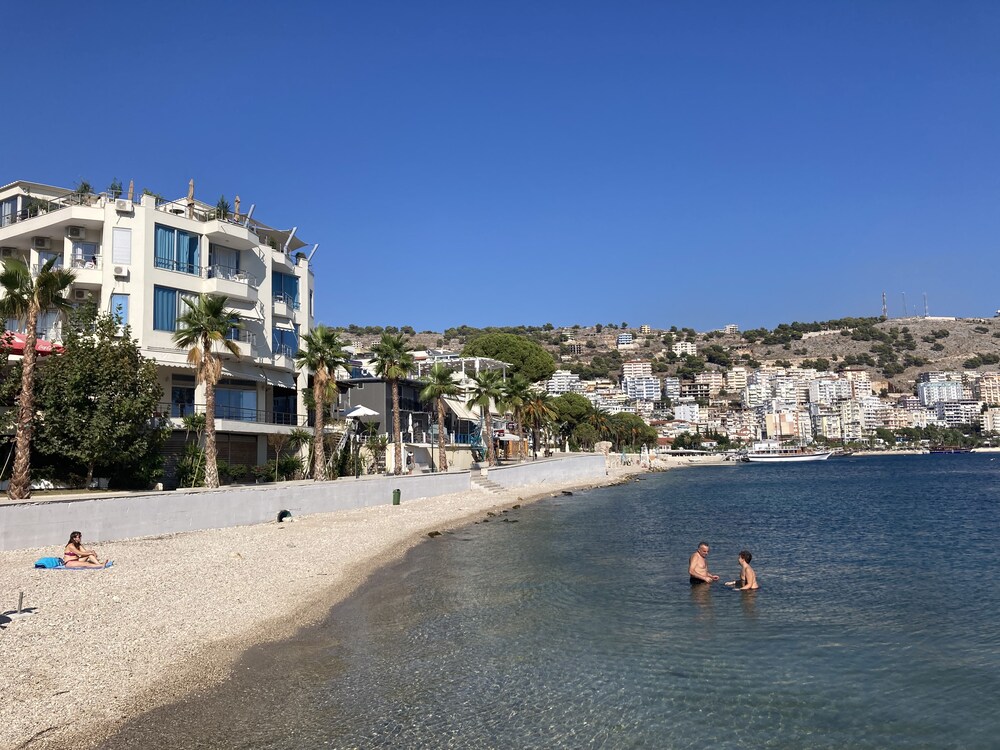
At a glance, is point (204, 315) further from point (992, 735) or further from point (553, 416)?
point (553, 416)

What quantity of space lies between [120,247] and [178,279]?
293cm

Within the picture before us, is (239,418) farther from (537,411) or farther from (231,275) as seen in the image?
(537,411)

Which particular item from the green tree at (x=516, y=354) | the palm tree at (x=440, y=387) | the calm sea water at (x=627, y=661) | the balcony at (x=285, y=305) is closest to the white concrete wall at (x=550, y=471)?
the palm tree at (x=440, y=387)

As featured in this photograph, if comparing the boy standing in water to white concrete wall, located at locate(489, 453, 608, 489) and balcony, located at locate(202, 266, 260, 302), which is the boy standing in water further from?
white concrete wall, located at locate(489, 453, 608, 489)

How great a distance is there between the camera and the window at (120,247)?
116ft

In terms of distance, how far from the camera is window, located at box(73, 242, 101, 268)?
35969 millimetres

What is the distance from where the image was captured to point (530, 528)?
111 feet

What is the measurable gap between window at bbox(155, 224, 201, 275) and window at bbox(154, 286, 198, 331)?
1.19 metres

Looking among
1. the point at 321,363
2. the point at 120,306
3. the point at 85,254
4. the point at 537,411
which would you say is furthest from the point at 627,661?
the point at 537,411

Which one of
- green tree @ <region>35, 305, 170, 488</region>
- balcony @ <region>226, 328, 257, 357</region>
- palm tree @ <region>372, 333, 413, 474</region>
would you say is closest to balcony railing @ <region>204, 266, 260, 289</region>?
balcony @ <region>226, 328, 257, 357</region>

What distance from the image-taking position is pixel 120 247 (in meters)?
35.6

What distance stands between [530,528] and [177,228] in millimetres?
22800

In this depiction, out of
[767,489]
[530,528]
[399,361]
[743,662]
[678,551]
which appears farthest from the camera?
[767,489]

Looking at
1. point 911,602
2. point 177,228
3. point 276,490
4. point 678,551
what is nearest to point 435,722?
point 911,602
